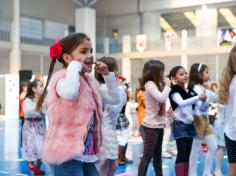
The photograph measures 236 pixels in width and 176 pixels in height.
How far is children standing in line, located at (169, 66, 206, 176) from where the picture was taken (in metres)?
5.21

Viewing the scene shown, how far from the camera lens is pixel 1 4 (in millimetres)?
26875

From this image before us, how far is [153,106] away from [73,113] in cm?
265

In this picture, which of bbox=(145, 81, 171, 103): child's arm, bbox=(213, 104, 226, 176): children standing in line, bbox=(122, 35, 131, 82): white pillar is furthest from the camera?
bbox=(122, 35, 131, 82): white pillar

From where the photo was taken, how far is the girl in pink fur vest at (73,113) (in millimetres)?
2812

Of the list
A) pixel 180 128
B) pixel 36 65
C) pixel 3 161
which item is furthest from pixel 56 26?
pixel 180 128

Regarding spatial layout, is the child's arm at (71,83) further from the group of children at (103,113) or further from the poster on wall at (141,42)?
the poster on wall at (141,42)

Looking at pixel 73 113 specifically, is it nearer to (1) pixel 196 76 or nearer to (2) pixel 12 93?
(1) pixel 196 76

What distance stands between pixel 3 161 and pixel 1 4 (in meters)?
20.3

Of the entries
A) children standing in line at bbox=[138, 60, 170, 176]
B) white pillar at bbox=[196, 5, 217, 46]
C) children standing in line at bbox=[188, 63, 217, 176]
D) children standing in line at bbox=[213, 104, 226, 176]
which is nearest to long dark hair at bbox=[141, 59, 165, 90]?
children standing in line at bbox=[138, 60, 170, 176]

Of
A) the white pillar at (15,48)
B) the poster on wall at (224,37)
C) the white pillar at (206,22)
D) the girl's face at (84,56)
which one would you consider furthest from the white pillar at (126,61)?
the girl's face at (84,56)

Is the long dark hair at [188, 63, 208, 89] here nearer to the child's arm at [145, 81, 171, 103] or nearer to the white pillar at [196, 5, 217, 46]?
the child's arm at [145, 81, 171, 103]

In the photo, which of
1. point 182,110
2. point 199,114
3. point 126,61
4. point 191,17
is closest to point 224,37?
point 191,17

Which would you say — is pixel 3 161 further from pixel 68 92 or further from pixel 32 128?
pixel 68 92

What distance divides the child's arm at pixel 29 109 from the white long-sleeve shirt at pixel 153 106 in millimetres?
2106
